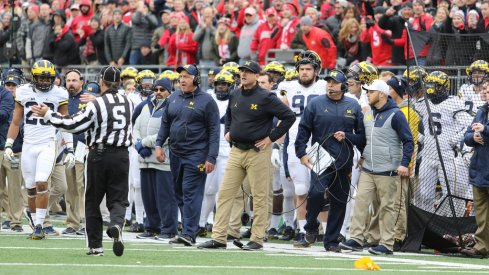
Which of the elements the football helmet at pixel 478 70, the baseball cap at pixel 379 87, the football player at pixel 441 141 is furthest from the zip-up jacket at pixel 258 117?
the football helmet at pixel 478 70

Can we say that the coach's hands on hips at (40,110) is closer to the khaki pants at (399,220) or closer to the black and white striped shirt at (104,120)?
the black and white striped shirt at (104,120)

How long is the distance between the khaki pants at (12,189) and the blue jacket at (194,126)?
2901mm

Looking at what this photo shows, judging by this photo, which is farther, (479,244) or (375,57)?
(375,57)

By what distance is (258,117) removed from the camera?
14.7 m

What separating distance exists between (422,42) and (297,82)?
172 centimetres

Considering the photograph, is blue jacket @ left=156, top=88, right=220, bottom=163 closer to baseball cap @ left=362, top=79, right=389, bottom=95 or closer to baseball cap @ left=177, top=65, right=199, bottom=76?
baseball cap @ left=177, top=65, right=199, bottom=76

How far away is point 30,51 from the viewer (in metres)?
26.9

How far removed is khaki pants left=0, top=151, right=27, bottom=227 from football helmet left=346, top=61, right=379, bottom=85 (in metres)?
4.95

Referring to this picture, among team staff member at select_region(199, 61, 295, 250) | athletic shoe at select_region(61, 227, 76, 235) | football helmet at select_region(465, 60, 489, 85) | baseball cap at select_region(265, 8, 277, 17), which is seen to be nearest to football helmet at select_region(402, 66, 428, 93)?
football helmet at select_region(465, 60, 489, 85)

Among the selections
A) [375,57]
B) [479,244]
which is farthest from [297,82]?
[375,57]

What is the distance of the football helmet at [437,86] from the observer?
1661 cm

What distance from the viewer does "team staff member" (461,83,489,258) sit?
1482cm

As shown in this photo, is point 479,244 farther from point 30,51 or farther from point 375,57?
point 30,51

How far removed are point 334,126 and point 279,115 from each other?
0.76 metres
